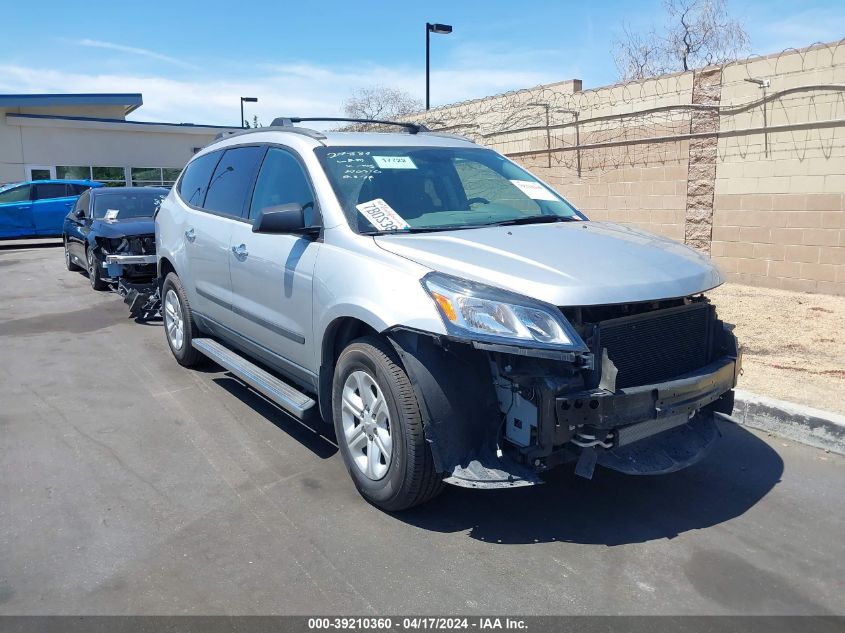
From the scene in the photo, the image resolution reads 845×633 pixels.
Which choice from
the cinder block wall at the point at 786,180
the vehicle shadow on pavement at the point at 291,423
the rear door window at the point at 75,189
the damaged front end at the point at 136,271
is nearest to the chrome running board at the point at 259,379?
the vehicle shadow on pavement at the point at 291,423

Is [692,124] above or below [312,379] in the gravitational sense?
above

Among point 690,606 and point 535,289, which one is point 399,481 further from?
point 690,606

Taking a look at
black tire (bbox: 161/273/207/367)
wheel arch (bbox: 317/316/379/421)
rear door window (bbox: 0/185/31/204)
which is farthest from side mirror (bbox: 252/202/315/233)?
rear door window (bbox: 0/185/31/204)

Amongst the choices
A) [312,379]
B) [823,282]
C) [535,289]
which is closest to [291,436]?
[312,379]

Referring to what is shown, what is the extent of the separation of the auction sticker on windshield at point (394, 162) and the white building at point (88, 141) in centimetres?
2375

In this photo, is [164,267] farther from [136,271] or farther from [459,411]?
[459,411]

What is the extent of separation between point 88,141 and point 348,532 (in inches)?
1140

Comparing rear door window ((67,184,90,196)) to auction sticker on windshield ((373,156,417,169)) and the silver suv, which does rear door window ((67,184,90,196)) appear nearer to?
the silver suv

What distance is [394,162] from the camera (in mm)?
4547

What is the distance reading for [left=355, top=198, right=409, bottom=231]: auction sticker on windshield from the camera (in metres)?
4.02

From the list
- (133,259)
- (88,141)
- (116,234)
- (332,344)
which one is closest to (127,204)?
(116,234)

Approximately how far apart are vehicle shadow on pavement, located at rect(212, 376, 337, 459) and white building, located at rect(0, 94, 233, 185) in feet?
74.2

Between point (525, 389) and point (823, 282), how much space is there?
7.38 m

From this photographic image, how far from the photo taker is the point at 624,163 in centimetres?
1124
